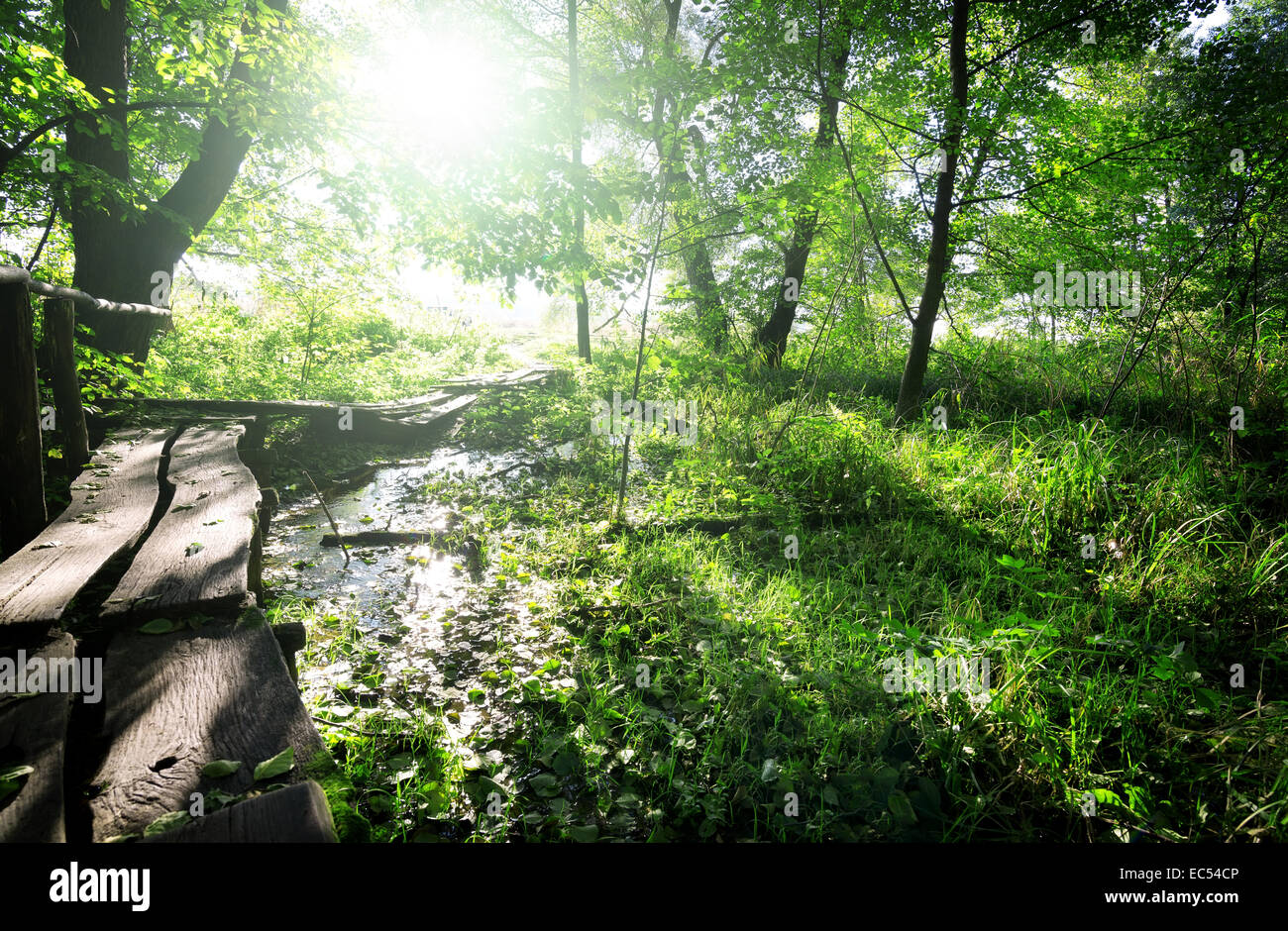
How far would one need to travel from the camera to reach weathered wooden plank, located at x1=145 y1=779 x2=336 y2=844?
1.15 meters

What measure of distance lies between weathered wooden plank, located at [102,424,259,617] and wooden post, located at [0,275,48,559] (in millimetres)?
598

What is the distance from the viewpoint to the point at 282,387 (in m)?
8.24

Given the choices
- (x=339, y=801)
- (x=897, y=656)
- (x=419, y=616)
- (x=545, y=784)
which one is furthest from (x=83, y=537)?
(x=897, y=656)

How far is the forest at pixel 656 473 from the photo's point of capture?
2.00 m

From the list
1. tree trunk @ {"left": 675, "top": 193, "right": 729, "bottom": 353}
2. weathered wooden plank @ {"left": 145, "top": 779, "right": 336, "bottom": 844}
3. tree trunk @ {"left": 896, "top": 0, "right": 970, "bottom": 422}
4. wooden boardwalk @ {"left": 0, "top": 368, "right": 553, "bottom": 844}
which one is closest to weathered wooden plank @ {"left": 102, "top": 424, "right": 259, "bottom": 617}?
wooden boardwalk @ {"left": 0, "top": 368, "right": 553, "bottom": 844}

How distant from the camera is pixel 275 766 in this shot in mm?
1421

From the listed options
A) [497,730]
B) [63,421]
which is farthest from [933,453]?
[63,421]

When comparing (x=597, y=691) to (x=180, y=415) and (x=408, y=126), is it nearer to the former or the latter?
(x=408, y=126)

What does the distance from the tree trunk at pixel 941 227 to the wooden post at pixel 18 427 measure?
6.57 meters

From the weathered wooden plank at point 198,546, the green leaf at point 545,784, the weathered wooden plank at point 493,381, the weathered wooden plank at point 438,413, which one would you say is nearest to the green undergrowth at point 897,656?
the green leaf at point 545,784

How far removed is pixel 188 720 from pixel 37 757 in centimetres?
30
